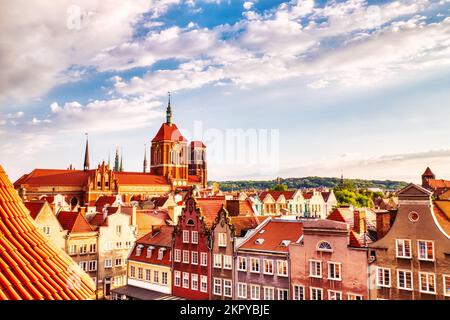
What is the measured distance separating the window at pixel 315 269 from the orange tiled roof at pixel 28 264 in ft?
67.0

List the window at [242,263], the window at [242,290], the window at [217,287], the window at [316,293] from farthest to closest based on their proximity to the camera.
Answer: the window at [217,287] < the window at [242,263] < the window at [242,290] < the window at [316,293]

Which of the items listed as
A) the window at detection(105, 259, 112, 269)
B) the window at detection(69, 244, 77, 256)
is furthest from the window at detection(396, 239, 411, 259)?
the window at detection(69, 244, 77, 256)

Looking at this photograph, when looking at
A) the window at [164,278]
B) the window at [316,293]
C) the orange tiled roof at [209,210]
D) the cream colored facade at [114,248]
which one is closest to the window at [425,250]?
the window at [316,293]

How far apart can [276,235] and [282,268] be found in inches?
112

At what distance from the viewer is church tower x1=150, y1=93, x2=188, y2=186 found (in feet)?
392

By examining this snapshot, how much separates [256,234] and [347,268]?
771 cm

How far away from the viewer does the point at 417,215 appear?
2089 cm

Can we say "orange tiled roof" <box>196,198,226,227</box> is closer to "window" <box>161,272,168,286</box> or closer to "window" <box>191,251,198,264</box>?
"window" <box>191,251,198,264</box>

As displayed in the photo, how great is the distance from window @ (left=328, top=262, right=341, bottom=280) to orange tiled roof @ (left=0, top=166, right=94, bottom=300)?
2005 cm

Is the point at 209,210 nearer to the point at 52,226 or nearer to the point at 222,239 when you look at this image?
the point at 222,239

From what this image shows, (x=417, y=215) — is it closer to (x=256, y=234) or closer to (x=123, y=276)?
(x=256, y=234)

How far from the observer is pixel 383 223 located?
2298 cm

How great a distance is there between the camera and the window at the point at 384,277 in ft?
70.7

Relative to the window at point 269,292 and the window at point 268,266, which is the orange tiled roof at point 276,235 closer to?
the window at point 268,266
